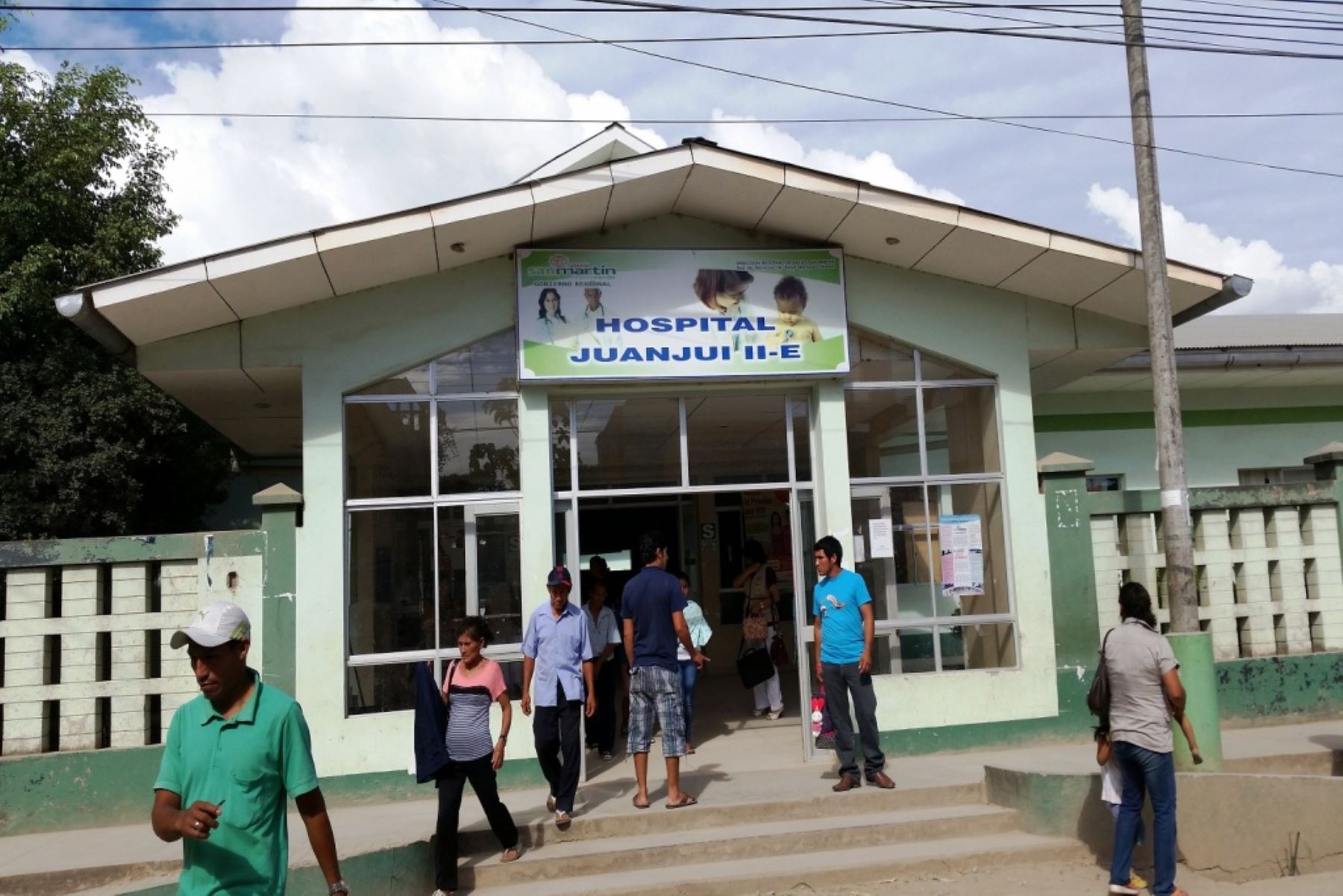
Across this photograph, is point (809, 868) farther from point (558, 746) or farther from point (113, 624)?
point (113, 624)

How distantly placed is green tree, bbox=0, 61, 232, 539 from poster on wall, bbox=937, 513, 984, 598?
29.3 feet

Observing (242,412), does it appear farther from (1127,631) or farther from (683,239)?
(1127,631)

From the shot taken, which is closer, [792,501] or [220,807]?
[220,807]

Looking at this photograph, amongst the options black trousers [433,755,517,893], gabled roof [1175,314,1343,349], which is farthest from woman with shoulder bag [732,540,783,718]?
gabled roof [1175,314,1343,349]

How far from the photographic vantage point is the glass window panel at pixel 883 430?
8922 mm

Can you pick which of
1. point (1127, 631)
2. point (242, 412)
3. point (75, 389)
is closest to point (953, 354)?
point (1127, 631)

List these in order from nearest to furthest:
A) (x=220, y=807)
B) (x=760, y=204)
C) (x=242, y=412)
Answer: (x=220, y=807) → (x=760, y=204) → (x=242, y=412)

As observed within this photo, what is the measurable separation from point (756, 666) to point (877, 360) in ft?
10.3

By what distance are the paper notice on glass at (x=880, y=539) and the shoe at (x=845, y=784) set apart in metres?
2.14

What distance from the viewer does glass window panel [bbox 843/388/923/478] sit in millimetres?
8922

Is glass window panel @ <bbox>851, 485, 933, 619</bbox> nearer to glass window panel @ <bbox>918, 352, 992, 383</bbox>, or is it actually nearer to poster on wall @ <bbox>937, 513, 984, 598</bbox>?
poster on wall @ <bbox>937, 513, 984, 598</bbox>

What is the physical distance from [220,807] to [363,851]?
310 cm

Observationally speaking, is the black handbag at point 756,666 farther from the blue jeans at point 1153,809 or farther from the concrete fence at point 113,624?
the blue jeans at point 1153,809

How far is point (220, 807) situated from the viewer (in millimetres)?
3094
